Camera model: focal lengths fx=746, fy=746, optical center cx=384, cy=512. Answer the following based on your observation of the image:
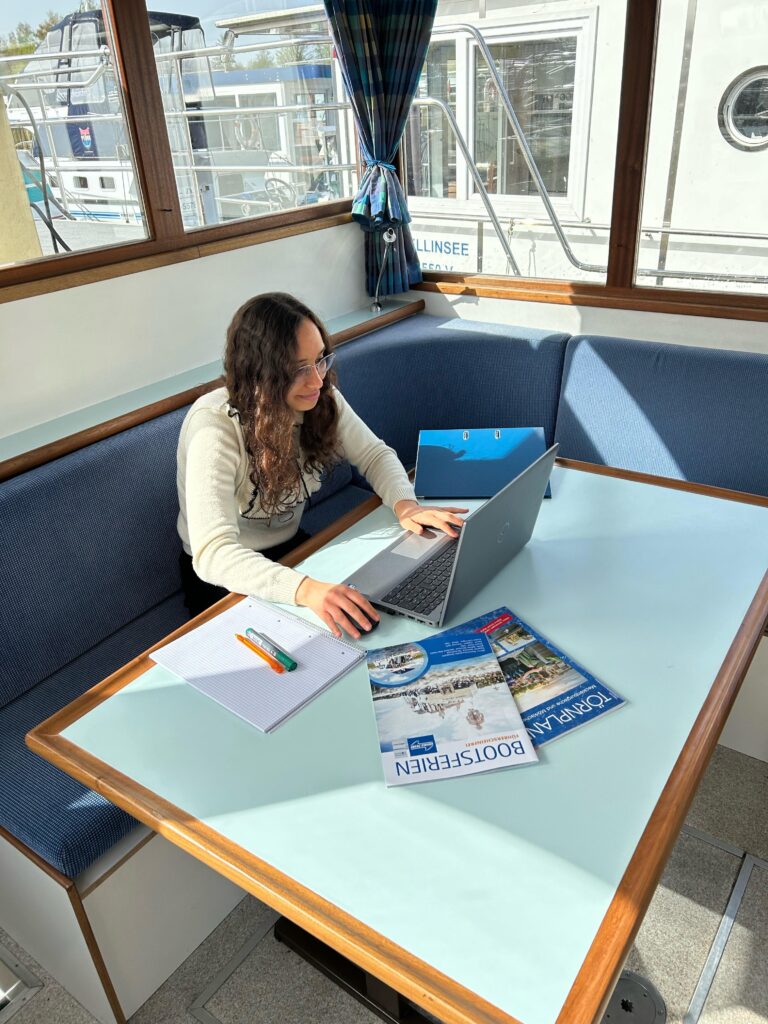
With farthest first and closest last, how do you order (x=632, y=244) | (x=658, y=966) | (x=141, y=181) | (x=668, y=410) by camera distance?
(x=632, y=244), (x=668, y=410), (x=141, y=181), (x=658, y=966)

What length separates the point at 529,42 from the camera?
3311 millimetres

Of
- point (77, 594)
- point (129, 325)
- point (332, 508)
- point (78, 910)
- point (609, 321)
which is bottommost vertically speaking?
point (78, 910)

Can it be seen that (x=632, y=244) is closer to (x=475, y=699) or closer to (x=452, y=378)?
(x=452, y=378)

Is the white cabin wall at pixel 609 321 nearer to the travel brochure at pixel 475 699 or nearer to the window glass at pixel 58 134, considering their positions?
the window glass at pixel 58 134

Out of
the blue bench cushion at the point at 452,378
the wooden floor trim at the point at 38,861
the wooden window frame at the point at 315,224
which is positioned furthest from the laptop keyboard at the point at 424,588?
the wooden window frame at the point at 315,224

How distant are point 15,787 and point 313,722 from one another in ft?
2.27

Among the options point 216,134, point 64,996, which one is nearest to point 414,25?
point 216,134

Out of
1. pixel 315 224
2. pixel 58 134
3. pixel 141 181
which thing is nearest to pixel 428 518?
pixel 141 181

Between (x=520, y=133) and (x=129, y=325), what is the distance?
2.00m

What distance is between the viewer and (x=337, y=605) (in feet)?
4.20

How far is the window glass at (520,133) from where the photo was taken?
317 centimetres

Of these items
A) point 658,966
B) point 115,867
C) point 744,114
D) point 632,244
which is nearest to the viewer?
point 115,867

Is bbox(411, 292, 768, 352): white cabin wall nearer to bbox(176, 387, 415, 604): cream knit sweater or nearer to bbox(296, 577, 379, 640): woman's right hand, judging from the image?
bbox(176, 387, 415, 604): cream knit sweater

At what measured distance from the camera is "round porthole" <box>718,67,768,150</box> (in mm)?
3072
